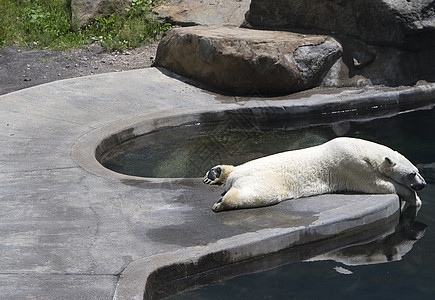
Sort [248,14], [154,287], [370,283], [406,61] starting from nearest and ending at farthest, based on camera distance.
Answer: [154,287], [370,283], [406,61], [248,14]

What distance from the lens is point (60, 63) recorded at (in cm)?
1020

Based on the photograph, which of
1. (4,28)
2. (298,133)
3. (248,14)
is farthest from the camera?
(4,28)

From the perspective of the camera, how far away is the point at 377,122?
865cm

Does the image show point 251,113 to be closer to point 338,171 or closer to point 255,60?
point 255,60

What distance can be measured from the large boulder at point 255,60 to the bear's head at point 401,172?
3555 mm

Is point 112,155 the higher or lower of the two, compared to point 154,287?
lower

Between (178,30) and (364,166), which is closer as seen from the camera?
(364,166)

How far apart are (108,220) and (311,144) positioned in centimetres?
328

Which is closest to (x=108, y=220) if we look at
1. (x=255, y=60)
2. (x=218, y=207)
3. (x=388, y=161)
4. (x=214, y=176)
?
(x=218, y=207)

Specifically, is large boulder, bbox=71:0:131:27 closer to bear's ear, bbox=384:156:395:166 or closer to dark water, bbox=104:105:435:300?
dark water, bbox=104:105:435:300

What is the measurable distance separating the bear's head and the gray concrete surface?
0.70 ft

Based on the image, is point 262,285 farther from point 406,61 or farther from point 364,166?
point 406,61

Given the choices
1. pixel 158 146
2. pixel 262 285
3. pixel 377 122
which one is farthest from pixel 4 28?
pixel 262 285

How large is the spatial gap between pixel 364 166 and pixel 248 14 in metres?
5.54
